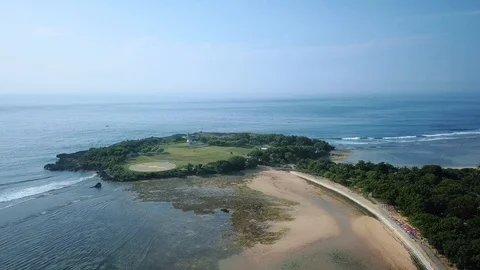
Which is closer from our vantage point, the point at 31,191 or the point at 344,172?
the point at 31,191

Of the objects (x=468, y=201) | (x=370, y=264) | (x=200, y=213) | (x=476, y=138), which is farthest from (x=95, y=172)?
(x=476, y=138)

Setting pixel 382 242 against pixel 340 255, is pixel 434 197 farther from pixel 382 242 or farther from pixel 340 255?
pixel 340 255

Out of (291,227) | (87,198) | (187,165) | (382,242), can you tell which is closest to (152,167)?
(187,165)

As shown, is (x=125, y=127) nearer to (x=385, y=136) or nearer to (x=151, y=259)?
(x=385, y=136)

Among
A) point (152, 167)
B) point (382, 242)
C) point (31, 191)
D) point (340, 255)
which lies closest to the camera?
point (340, 255)

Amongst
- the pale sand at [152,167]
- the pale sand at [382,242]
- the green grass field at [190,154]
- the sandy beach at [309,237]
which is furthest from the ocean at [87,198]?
the pale sand at [382,242]

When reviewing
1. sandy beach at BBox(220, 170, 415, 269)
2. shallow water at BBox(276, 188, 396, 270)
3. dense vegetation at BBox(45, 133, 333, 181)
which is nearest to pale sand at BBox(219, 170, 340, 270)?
sandy beach at BBox(220, 170, 415, 269)

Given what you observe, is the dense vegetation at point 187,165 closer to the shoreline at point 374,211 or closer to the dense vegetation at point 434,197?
the dense vegetation at point 434,197

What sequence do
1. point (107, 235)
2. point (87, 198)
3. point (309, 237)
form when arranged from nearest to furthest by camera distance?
1. point (309, 237)
2. point (107, 235)
3. point (87, 198)

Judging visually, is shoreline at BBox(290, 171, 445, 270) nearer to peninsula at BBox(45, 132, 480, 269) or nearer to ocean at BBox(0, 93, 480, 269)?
peninsula at BBox(45, 132, 480, 269)
